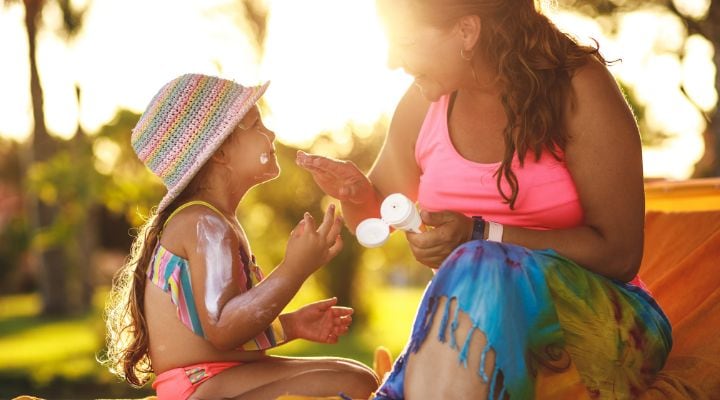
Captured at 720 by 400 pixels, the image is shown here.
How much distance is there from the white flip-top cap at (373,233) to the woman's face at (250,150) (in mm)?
554

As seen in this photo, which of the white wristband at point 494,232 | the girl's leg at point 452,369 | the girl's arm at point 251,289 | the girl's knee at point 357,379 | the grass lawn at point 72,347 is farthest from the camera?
the grass lawn at point 72,347

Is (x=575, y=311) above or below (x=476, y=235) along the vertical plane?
below

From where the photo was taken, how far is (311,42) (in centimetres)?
935

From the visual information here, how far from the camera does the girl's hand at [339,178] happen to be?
2.57m

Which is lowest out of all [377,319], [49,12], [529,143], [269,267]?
[377,319]

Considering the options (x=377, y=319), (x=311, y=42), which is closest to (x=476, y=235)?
(x=311, y=42)

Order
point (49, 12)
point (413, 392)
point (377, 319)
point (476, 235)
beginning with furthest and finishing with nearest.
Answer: point (377, 319) → point (49, 12) → point (476, 235) → point (413, 392)

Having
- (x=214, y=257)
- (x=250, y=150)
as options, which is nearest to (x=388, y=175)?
(x=250, y=150)

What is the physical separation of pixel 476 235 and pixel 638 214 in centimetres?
42

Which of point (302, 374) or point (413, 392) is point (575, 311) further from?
point (302, 374)

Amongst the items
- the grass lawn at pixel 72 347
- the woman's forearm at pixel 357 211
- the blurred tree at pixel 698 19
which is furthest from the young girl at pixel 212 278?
the grass lawn at pixel 72 347

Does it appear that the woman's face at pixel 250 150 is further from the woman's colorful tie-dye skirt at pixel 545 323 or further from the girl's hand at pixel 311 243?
the woman's colorful tie-dye skirt at pixel 545 323

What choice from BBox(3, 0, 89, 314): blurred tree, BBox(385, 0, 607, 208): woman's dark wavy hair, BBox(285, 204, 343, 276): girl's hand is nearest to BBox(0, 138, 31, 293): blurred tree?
BBox(3, 0, 89, 314): blurred tree

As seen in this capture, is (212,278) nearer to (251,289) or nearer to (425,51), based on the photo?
(251,289)
